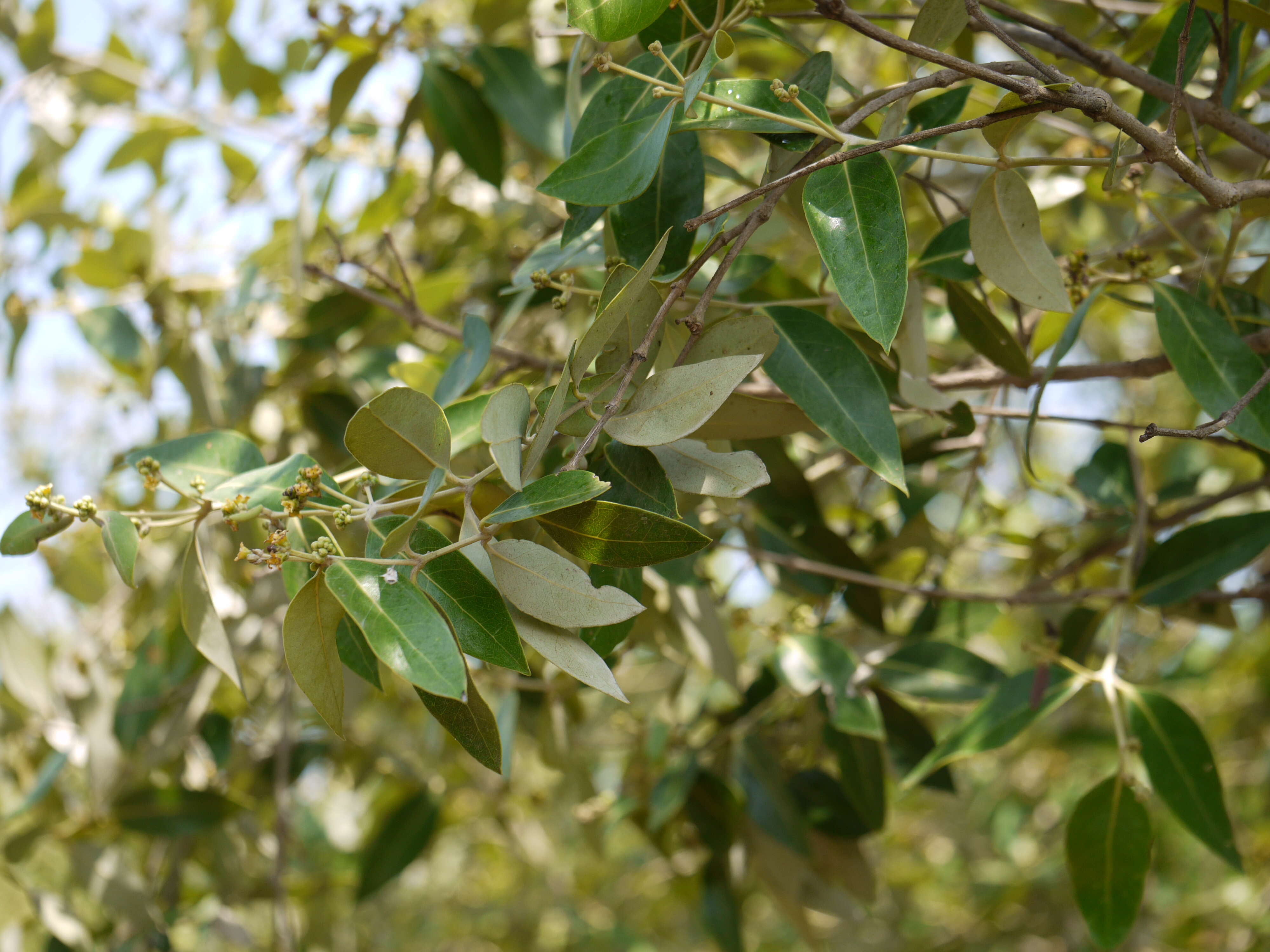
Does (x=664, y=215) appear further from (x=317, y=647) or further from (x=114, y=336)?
(x=114, y=336)

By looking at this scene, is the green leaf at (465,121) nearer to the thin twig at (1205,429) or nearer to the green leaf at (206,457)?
the green leaf at (206,457)

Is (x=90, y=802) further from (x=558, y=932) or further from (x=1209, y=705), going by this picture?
(x=1209, y=705)

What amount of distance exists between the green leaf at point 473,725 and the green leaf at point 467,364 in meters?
0.31

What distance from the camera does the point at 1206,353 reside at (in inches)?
30.3

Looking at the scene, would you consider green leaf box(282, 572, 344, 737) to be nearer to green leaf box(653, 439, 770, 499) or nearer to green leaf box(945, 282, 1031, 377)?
green leaf box(653, 439, 770, 499)

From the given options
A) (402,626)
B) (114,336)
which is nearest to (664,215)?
(402,626)

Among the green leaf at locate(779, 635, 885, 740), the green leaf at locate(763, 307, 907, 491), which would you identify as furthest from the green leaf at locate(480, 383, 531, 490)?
the green leaf at locate(779, 635, 885, 740)

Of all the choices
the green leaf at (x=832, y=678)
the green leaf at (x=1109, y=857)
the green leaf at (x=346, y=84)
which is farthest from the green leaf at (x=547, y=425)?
the green leaf at (x=346, y=84)

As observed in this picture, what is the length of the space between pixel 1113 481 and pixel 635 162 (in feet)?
2.99

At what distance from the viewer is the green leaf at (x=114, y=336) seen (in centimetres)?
144

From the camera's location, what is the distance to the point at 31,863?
144 centimetres

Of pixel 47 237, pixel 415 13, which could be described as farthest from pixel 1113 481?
pixel 47 237

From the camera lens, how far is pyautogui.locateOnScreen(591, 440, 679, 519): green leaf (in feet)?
2.15

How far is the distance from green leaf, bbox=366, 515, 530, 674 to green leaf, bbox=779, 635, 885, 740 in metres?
0.55
